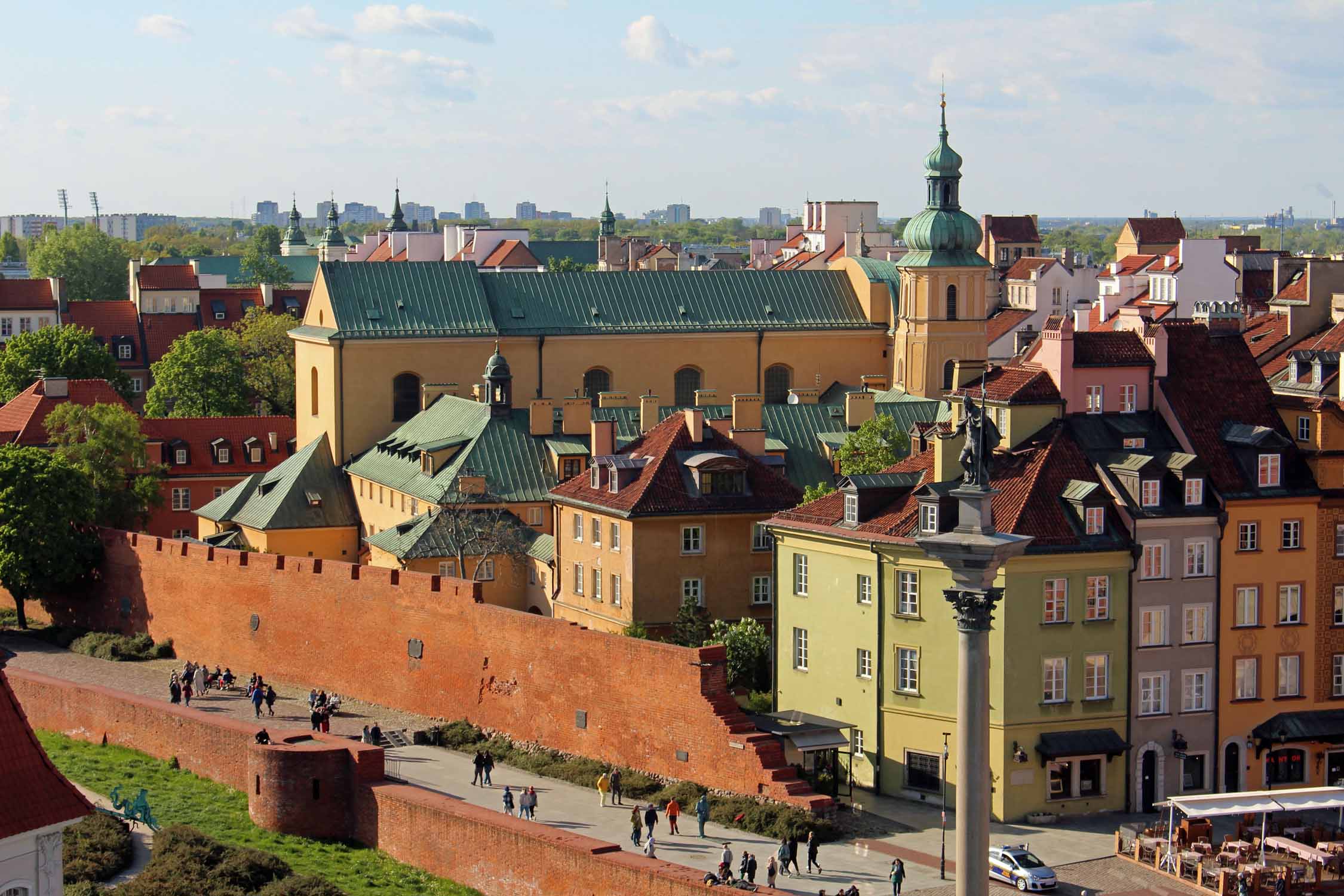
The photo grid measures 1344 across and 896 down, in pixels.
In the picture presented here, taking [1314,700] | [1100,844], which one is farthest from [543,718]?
[1314,700]

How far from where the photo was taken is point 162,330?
402ft

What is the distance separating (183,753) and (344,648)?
8376 mm

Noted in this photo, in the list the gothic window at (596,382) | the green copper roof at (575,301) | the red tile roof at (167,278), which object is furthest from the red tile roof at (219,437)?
the red tile roof at (167,278)

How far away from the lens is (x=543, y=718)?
2083 inches

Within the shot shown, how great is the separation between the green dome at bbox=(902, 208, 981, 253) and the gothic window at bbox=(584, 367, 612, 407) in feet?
37.4

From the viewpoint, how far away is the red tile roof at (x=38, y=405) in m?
82.2

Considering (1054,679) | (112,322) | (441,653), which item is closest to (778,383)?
(441,653)

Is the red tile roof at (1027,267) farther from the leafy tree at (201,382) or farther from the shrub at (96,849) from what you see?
the shrub at (96,849)

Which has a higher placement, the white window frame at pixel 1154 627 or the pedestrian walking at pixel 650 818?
the white window frame at pixel 1154 627

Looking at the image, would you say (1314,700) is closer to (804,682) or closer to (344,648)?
(804,682)

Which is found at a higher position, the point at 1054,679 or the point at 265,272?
the point at 265,272

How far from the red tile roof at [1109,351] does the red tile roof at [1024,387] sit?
2.67 ft

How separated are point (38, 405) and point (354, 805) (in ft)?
134

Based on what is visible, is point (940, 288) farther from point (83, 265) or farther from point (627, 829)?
point (83, 265)
